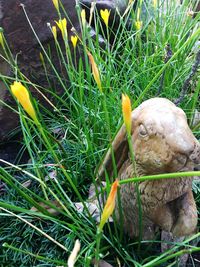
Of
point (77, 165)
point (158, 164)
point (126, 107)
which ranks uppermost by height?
point (126, 107)

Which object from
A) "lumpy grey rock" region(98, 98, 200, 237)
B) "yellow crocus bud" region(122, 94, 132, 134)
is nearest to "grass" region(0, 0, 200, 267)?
"lumpy grey rock" region(98, 98, 200, 237)

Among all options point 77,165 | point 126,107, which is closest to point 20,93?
point 126,107

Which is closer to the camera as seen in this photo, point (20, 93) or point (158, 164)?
point (20, 93)

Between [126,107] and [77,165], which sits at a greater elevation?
[126,107]

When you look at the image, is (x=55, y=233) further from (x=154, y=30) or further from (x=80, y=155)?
(x=154, y=30)

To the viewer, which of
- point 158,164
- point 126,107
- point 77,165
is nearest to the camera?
point 126,107

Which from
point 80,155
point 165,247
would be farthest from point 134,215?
point 80,155

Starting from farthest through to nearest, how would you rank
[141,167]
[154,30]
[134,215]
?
[154,30]
[134,215]
[141,167]

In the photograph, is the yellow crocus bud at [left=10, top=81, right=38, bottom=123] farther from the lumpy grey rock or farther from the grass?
the lumpy grey rock

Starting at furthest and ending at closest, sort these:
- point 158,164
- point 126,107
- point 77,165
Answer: point 77,165 < point 158,164 < point 126,107

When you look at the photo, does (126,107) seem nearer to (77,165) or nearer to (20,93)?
(20,93)
